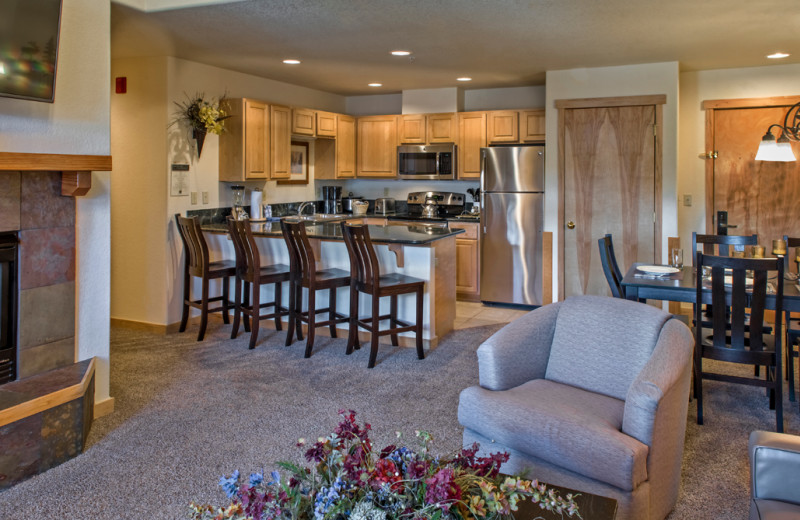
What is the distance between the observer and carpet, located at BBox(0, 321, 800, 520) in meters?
2.62

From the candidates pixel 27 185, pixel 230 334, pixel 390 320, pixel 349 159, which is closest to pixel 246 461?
pixel 27 185

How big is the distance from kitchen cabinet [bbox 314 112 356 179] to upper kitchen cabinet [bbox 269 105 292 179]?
2.82 ft

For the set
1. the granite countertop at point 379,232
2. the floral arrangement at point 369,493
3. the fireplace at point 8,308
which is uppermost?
the granite countertop at point 379,232

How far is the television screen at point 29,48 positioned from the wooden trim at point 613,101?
445 centimetres

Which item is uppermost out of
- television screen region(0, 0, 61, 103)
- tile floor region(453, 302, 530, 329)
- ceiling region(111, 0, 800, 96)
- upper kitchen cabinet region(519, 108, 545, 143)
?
ceiling region(111, 0, 800, 96)

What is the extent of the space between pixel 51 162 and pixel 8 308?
0.73m

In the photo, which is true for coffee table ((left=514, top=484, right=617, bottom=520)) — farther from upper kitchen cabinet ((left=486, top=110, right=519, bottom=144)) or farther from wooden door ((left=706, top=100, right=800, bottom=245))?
upper kitchen cabinet ((left=486, top=110, right=519, bottom=144))

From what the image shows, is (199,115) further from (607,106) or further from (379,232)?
(607,106)

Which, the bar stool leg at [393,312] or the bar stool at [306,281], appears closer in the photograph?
the bar stool at [306,281]

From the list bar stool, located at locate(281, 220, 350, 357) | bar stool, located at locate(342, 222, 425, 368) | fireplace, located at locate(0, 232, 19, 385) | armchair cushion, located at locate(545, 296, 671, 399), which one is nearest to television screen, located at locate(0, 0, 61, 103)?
fireplace, located at locate(0, 232, 19, 385)

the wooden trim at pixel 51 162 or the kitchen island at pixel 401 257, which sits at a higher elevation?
the wooden trim at pixel 51 162

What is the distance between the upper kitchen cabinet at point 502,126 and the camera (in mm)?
6750

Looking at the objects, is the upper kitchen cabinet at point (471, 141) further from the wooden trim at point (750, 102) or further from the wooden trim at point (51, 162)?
the wooden trim at point (51, 162)

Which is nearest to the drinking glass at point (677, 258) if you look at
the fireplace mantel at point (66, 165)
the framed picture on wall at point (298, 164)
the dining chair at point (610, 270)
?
the dining chair at point (610, 270)
